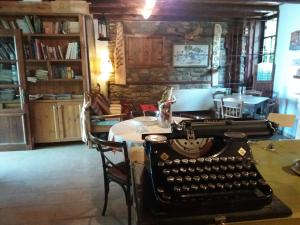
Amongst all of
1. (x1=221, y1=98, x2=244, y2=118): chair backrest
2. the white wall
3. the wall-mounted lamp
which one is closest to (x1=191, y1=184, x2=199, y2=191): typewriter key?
(x1=221, y1=98, x2=244, y2=118): chair backrest

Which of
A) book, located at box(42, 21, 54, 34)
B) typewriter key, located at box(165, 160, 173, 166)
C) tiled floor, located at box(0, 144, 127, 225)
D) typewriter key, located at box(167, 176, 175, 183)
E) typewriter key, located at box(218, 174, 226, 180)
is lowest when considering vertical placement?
tiled floor, located at box(0, 144, 127, 225)

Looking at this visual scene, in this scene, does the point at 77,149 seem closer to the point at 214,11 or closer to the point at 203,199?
the point at 203,199

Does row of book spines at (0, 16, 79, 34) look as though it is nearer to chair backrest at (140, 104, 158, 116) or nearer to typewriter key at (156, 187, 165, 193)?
chair backrest at (140, 104, 158, 116)

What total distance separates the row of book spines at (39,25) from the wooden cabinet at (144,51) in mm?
1675

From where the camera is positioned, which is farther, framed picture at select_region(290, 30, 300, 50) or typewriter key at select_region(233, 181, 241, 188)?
framed picture at select_region(290, 30, 300, 50)

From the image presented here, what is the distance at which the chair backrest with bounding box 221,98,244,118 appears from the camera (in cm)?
408

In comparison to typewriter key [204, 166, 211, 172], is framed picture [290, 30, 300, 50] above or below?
above

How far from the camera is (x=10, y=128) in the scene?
3.92 metres

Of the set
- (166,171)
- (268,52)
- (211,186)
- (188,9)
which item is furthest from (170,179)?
(268,52)

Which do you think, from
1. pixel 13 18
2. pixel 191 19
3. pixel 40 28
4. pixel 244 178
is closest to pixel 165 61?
pixel 191 19

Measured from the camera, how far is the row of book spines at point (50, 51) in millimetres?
3887

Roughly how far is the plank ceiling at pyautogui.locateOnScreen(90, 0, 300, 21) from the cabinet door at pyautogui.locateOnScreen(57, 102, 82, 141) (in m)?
1.87

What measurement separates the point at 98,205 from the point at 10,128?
7.84 ft

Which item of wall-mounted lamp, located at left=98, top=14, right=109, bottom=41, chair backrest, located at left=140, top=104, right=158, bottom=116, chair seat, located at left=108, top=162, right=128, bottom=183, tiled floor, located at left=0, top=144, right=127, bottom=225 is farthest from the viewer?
wall-mounted lamp, located at left=98, top=14, right=109, bottom=41
